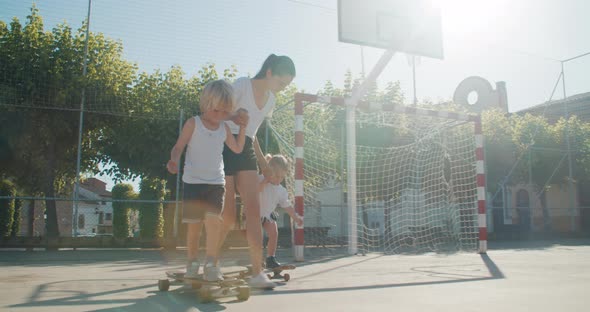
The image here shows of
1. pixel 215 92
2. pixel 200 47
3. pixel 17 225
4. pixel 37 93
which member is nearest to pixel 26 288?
pixel 215 92

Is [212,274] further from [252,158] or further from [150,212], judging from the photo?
[150,212]

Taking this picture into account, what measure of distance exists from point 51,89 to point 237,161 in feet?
34.6

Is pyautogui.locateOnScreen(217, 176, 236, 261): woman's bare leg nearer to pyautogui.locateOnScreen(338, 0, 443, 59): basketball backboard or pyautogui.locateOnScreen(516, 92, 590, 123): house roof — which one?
pyautogui.locateOnScreen(338, 0, 443, 59): basketball backboard

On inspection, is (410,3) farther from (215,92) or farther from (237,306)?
(237,306)

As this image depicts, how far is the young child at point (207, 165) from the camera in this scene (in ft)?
11.0

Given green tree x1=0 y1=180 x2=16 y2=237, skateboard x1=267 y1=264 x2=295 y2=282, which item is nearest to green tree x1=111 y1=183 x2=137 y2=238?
green tree x1=0 y1=180 x2=16 y2=237

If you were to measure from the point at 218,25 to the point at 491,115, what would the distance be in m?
10.5

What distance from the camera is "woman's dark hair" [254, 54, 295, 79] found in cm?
381

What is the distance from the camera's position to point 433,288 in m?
3.74

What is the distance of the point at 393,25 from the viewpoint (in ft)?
24.4

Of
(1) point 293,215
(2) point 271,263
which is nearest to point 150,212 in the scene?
(1) point 293,215

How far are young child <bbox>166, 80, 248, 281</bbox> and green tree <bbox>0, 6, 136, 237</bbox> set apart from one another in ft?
31.6

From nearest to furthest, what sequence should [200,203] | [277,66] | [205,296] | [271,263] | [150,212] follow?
1. [205,296]
2. [200,203]
3. [277,66]
4. [271,263]
5. [150,212]

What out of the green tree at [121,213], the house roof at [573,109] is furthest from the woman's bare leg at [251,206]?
the house roof at [573,109]
